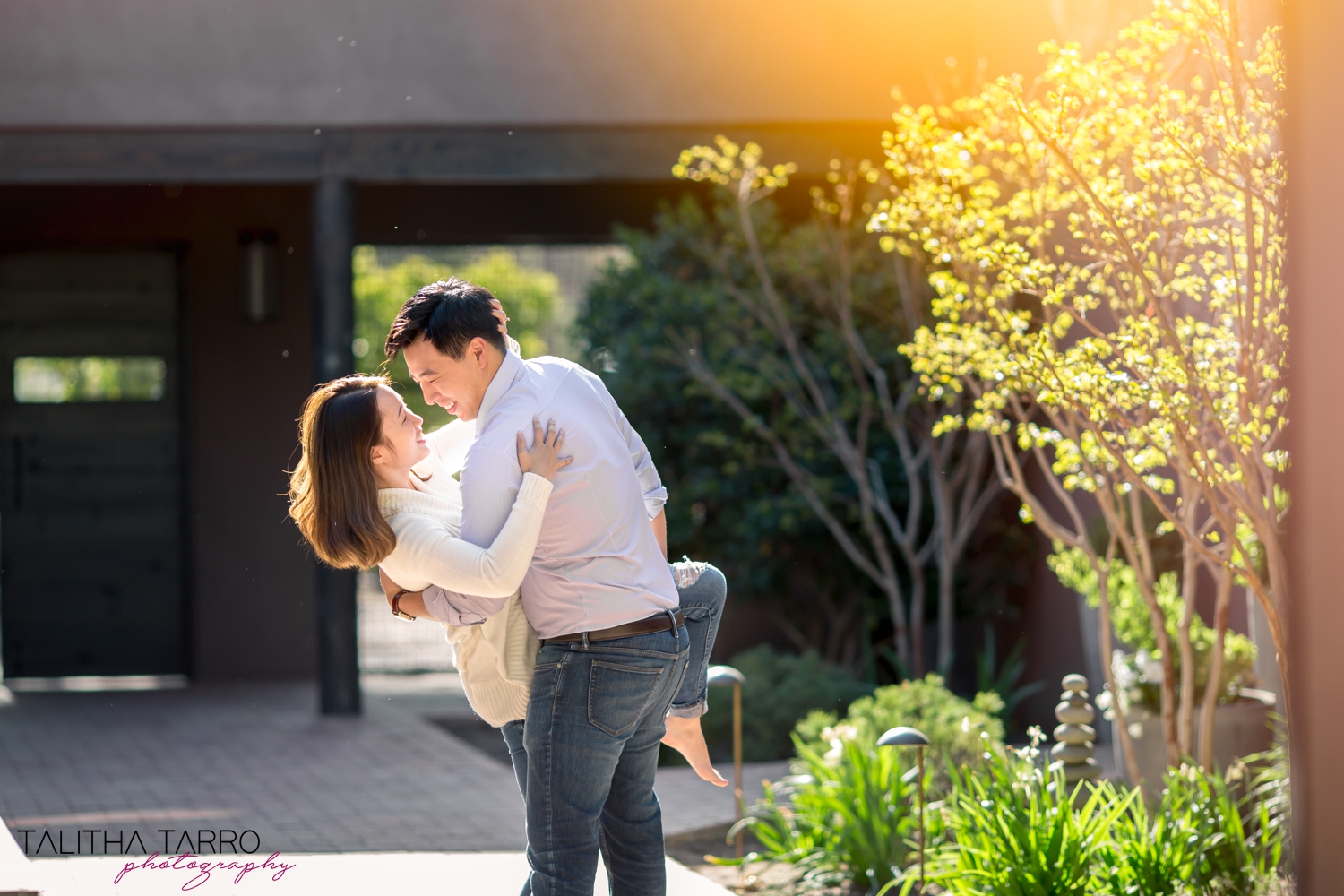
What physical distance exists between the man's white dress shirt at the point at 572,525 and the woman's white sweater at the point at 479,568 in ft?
0.16

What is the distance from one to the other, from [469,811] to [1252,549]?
A: 3057 millimetres

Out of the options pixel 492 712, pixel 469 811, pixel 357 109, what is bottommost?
pixel 469 811

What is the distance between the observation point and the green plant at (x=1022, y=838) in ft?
11.6

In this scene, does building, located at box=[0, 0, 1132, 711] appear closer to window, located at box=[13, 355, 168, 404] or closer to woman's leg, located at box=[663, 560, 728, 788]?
window, located at box=[13, 355, 168, 404]

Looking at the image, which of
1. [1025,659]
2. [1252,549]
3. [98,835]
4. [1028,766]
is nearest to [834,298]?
[1025,659]

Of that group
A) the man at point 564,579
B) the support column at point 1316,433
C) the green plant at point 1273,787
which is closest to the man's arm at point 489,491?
the man at point 564,579

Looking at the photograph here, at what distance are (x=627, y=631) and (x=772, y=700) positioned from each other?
14.4 feet

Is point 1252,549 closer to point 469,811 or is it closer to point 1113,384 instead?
point 1113,384

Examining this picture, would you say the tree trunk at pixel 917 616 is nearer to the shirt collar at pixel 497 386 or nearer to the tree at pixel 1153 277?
the tree at pixel 1153 277

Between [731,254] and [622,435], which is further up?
[731,254]

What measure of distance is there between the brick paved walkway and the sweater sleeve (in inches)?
102

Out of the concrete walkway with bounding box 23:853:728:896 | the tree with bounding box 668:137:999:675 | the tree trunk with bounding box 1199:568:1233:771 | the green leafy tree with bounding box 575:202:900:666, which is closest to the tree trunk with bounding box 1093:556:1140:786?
the tree trunk with bounding box 1199:568:1233:771

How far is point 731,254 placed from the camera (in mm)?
7840

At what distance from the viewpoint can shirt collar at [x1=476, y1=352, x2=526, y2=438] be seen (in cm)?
272
